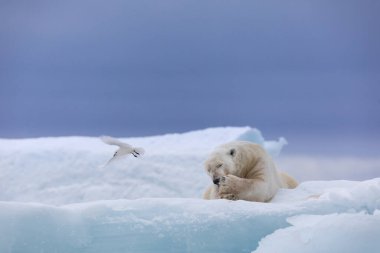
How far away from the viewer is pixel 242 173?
3029 millimetres

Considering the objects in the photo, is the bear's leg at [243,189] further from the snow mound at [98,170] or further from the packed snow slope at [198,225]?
the snow mound at [98,170]

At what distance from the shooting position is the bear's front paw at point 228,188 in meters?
2.81

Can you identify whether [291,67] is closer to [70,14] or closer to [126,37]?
[126,37]

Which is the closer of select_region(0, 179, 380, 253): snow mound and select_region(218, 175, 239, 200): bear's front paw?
select_region(0, 179, 380, 253): snow mound

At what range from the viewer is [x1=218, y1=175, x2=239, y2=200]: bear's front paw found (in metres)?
2.81

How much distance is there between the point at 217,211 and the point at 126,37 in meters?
1.37

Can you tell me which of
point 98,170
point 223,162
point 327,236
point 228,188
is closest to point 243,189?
point 228,188

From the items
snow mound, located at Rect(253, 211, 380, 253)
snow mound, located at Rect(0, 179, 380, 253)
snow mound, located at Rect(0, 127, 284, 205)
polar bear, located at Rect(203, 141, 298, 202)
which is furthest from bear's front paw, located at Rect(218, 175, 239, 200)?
snow mound, located at Rect(0, 127, 284, 205)

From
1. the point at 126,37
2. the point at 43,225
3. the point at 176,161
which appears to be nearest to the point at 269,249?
the point at 43,225

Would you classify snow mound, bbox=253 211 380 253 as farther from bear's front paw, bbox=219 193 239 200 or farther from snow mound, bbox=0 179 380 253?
bear's front paw, bbox=219 193 239 200

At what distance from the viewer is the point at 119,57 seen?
12.1 feet

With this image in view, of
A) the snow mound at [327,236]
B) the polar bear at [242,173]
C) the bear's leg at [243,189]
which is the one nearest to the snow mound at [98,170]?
the polar bear at [242,173]

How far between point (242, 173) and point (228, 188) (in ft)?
0.77

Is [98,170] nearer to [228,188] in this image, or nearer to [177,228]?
[228,188]
